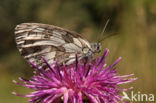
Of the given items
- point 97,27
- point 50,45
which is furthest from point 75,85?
point 97,27

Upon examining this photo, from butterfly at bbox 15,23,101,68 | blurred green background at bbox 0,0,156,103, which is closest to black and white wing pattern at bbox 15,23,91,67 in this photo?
butterfly at bbox 15,23,101,68

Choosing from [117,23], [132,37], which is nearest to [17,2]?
[117,23]

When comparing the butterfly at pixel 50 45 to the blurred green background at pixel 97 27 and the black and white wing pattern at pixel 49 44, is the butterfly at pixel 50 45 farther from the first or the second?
the blurred green background at pixel 97 27

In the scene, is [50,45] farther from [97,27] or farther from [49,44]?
[97,27]

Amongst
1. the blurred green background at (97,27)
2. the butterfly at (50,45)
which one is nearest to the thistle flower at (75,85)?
the butterfly at (50,45)

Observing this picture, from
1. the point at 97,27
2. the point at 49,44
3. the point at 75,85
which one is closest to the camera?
the point at 75,85

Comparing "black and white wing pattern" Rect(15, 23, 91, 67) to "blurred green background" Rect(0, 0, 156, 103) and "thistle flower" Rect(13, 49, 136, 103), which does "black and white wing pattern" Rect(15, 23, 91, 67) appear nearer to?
"thistle flower" Rect(13, 49, 136, 103)

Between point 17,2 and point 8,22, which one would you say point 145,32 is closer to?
point 17,2
